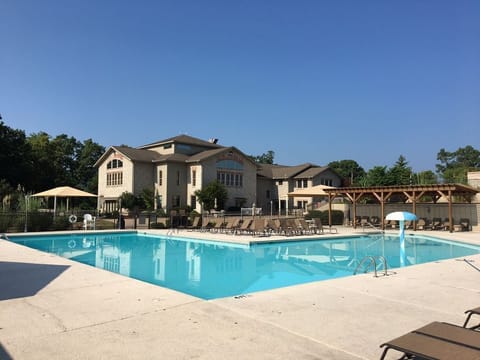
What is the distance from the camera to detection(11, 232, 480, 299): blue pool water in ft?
34.8

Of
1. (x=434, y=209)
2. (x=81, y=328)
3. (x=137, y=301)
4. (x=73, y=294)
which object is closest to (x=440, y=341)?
(x=81, y=328)

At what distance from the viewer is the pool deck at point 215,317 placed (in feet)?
13.5

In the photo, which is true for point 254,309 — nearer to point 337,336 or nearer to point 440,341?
point 337,336

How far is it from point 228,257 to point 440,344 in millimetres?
11863

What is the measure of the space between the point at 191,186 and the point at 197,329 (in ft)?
111

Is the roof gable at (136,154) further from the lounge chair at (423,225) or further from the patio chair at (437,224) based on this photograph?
the patio chair at (437,224)

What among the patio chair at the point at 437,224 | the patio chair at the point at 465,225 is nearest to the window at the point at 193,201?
the patio chair at the point at 437,224

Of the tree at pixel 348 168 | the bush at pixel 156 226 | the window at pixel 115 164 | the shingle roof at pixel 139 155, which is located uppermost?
the tree at pixel 348 168

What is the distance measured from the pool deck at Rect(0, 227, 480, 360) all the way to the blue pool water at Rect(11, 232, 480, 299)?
107 inches

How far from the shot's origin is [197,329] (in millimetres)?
4754

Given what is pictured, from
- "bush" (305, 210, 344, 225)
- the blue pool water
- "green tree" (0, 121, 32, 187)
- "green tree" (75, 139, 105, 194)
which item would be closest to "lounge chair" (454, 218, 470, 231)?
the blue pool water

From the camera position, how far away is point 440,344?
3.16m

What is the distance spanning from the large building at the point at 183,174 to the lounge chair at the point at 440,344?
34055 millimetres

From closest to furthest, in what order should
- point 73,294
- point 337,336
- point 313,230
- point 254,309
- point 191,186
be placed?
point 337,336
point 254,309
point 73,294
point 313,230
point 191,186
